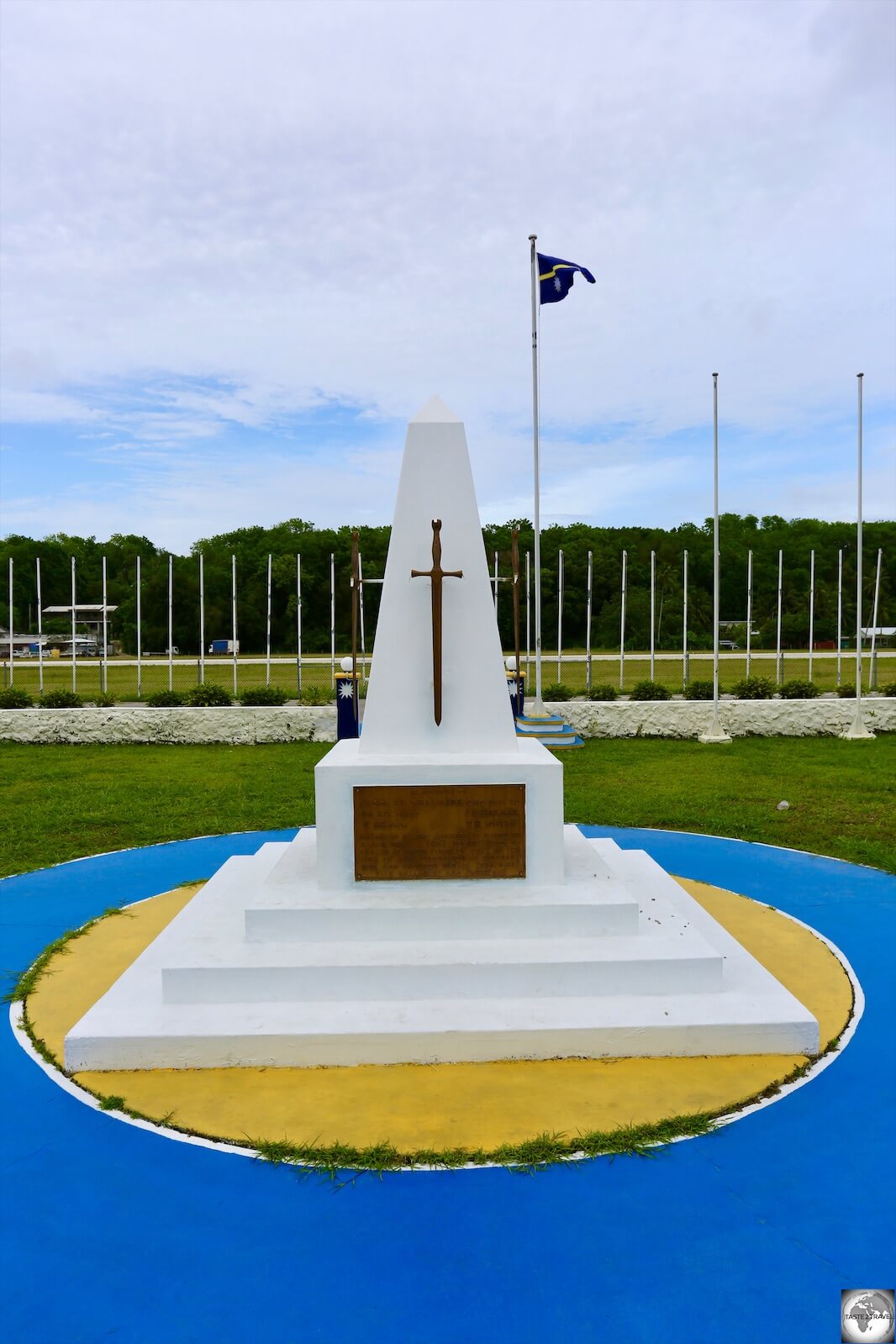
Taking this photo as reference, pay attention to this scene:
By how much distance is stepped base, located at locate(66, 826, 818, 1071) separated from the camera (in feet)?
18.6

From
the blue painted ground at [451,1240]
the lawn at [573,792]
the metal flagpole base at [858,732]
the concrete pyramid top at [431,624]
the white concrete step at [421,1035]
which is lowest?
the blue painted ground at [451,1240]

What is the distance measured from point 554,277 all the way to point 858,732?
38.5 ft

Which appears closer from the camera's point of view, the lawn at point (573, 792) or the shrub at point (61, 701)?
the lawn at point (573, 792)

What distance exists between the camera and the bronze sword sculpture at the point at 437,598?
23.6 ft

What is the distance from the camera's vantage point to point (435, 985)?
242 inches

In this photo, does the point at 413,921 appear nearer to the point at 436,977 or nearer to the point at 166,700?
the point at 436,977

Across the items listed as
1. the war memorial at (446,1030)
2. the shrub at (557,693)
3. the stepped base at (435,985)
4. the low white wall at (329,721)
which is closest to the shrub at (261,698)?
the low white wall at (329,721)

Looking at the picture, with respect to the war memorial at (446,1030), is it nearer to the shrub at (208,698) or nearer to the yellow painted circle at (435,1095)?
the yellow painted circle at (435,1095)

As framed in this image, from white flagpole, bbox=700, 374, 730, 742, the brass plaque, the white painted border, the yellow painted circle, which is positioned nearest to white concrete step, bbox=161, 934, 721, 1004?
the yellow painted circle

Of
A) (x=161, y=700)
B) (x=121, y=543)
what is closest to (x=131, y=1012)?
(x=161, y=700)

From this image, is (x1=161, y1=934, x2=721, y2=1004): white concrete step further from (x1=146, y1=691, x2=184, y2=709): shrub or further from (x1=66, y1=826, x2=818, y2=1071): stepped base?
(x1=146, y1=691, x2=184, y2=709): shrub

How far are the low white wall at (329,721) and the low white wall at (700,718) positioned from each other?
19 millimetres

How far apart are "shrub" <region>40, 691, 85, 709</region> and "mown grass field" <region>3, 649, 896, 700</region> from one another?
10.1 m

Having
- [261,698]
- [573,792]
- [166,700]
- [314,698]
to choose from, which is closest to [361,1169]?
[573,792]
